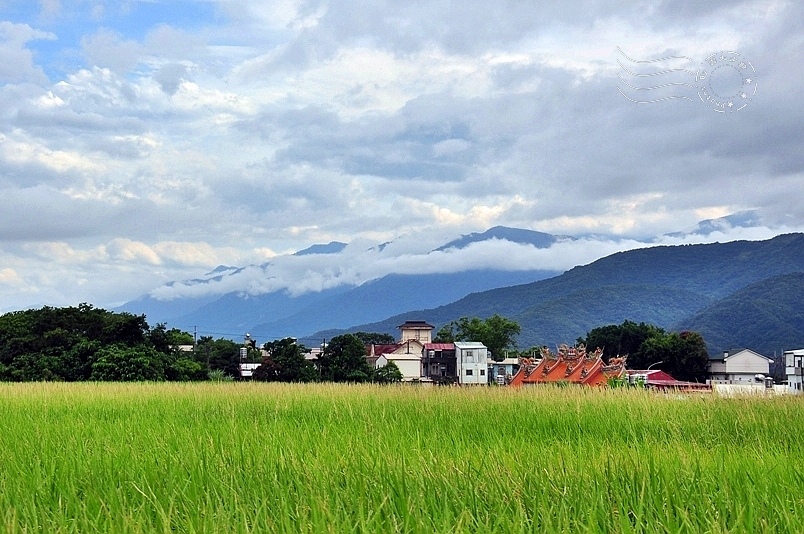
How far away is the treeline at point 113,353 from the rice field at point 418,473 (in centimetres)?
1918

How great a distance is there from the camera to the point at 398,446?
8.01 m

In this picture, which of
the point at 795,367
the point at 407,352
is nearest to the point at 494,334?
the point at 407,352

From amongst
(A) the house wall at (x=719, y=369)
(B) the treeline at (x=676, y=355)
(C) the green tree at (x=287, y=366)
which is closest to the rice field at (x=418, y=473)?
(C) the green tree at (x=287, y=366)

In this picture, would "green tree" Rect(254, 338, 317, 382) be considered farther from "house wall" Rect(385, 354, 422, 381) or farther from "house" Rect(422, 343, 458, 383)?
"house wall" Rect(385, 354, 422, 381)

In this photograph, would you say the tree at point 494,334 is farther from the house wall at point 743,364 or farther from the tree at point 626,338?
the house wall at point 743,364

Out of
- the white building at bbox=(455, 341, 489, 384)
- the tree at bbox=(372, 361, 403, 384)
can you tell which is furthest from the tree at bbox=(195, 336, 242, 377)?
the white building at bbox=(455, 341, 489, 384)

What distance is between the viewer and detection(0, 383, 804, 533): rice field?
4.27 m

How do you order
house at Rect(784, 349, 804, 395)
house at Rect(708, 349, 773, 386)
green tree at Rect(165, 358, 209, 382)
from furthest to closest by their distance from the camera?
house at Rect(708, 349, 773, 386), house at Rect(784, 349, 804, 395), green tree at Rect(165, 358, 209, 382)

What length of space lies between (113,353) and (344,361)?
1082cm

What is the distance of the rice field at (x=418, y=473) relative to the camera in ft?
14.0

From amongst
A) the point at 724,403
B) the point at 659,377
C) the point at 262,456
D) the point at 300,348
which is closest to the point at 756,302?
the point at 659,377

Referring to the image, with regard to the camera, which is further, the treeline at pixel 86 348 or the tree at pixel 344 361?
the tree at pixel 344 361

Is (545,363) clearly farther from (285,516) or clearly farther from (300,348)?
(285,516)

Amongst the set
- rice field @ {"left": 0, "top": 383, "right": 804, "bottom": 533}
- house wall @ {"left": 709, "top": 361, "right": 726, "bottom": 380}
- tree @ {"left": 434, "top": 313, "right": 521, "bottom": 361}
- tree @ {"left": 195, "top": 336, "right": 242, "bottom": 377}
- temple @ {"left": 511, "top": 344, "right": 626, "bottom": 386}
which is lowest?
house wall @ {"left": 709, "top": 361, "right": 726, "bottom": 380}
